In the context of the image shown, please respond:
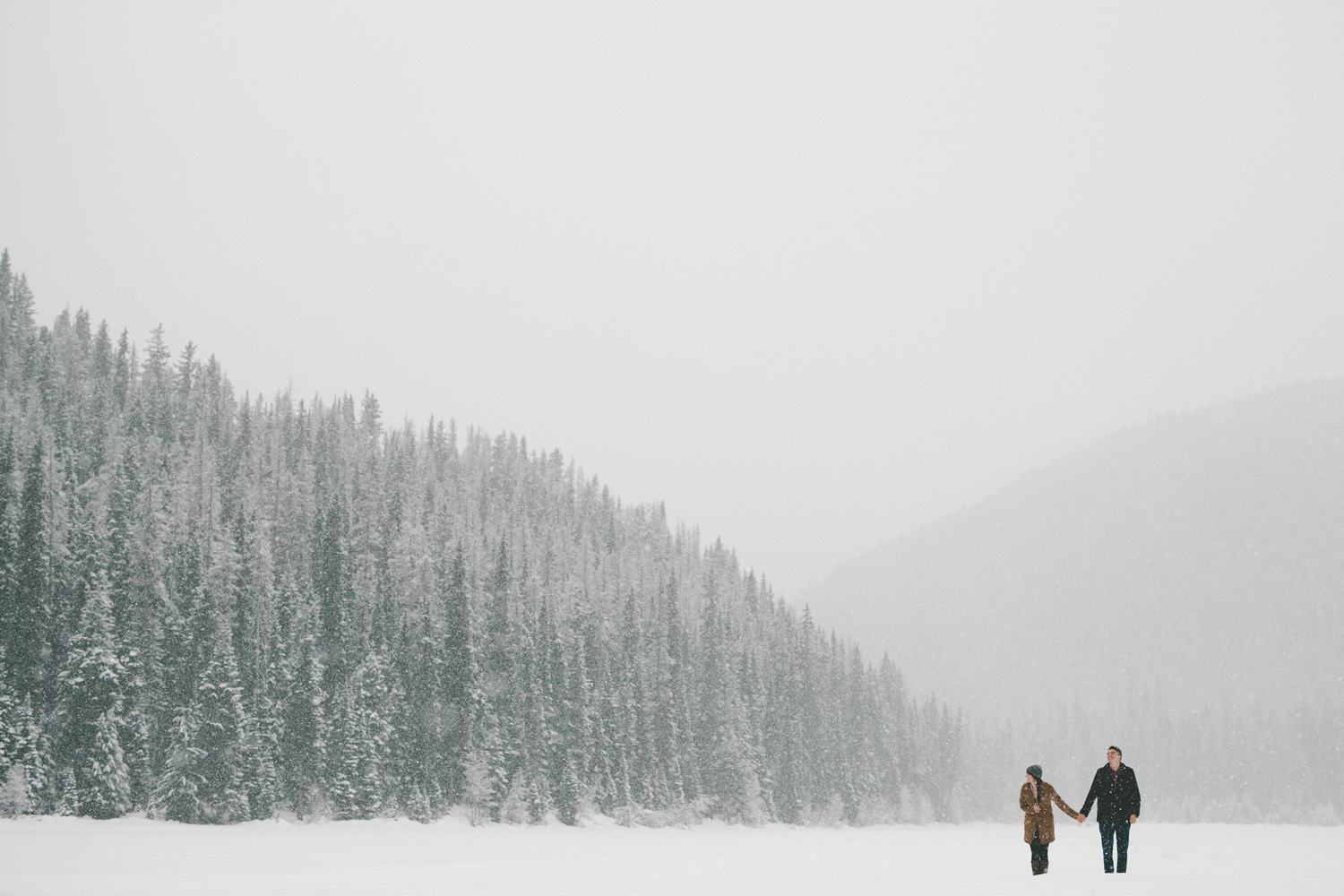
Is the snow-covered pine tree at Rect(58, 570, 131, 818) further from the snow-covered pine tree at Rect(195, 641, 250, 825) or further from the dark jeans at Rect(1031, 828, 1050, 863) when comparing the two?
the dark jeans at Rect(1031, 828, 1050, 863)

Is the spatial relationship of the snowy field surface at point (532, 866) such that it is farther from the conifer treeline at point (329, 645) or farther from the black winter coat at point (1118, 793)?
the conifer treeline at point (329, 645)

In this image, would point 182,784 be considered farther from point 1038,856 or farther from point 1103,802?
point 1103,802

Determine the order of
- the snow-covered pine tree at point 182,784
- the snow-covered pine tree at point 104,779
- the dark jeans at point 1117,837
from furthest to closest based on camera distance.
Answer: the snow-covered pine tree at point 182,784
the snow-covered pine tree at point 104,779
the dark jeans at point 1117,837

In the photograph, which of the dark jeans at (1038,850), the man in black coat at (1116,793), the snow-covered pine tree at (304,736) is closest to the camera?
the man in black coat at (1116,793)

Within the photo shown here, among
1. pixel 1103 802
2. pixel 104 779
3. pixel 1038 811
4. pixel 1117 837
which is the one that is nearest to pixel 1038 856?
pixel 1117 837

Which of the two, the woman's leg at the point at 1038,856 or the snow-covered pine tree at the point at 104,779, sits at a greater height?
the woman's leg at the point at 1038,856

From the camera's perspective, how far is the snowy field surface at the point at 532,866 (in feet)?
86.0

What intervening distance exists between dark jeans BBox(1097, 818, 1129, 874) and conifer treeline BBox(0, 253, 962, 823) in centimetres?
5791

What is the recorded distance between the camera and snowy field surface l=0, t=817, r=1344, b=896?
2620 centimetres

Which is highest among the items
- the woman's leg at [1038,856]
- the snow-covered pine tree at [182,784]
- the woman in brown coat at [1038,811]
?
the woman in brown coat at [1038,811]

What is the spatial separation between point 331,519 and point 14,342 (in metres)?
51.6

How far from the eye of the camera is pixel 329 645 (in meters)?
82.0

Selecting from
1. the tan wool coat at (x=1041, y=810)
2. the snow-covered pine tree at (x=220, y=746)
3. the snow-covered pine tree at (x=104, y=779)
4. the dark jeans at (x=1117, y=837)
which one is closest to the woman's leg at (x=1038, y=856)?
the tan wool coat at (x=1041, y=810)

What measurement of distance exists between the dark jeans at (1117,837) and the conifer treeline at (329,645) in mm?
57910
